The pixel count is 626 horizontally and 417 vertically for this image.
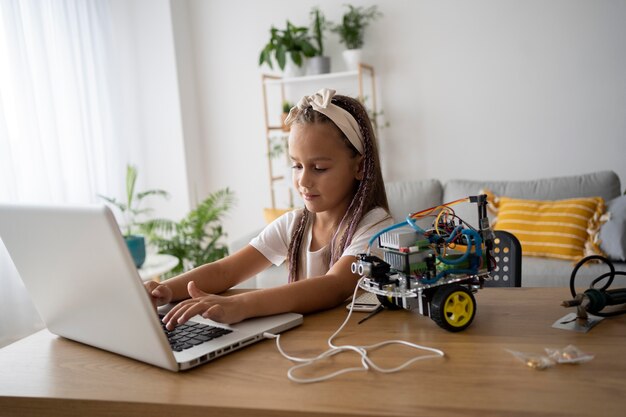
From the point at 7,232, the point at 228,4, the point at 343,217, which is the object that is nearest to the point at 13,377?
the point at 7,232

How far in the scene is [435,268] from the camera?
86 cm

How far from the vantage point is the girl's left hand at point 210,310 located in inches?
34.4

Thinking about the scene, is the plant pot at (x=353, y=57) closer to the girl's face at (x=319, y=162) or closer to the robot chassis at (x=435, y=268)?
the girl's face at (x=319, y=162)

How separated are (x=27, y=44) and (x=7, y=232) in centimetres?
259

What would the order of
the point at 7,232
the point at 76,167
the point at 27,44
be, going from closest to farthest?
the point at 7,232
the point at 27,44
the point at 76,167

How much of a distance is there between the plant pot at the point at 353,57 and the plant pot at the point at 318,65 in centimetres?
13

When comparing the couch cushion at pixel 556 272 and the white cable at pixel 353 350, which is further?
the couch cushion at pixel 556 272

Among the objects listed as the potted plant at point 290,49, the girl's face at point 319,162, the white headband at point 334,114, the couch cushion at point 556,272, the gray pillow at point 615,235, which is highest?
the potted plant at point 290,49

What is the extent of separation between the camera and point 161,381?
0.73m

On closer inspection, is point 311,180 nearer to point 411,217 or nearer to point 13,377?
point 411,217

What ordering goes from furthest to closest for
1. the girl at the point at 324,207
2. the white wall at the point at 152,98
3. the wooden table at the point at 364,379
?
the white wall at the point at 152,98 < the girl at the point at 324,207 < the wooden table at the point at 364,379

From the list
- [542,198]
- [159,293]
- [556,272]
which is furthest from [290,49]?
[159,293]

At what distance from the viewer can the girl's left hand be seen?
2.87 feet

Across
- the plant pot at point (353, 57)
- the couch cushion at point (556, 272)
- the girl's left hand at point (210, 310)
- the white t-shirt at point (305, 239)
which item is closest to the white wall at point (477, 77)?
the plant pot at point (353, 57)
